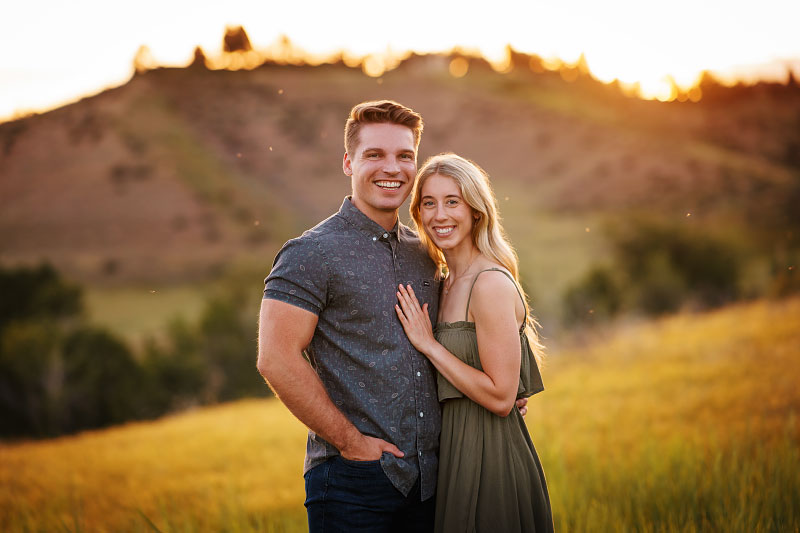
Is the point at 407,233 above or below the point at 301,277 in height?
above

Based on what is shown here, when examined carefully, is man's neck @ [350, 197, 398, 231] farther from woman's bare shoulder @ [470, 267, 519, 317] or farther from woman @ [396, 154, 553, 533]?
woman's bare shoulder @ [470, 267, 519, 317]

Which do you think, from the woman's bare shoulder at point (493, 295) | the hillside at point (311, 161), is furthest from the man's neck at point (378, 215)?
the hillside at point (311, 161)

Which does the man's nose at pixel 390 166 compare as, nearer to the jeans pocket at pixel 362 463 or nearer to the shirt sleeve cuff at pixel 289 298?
the shirt sleeve cuff at pixel 289 298

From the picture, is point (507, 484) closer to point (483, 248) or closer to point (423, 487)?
point (423, 487)

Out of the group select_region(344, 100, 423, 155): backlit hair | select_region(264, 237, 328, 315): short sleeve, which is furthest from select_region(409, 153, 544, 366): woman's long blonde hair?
select_region(264, 237, 328, 315): short sleeve

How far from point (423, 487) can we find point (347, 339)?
79cm

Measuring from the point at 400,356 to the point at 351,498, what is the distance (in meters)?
0.67

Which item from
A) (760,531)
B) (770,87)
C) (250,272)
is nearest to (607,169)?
(770,87)

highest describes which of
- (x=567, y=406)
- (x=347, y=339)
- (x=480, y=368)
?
(x=347, y=339)

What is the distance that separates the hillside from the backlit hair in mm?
38893

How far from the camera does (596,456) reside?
20.7ft

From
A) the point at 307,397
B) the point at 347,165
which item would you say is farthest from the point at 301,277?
the point at 347,165

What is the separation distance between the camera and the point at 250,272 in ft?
121

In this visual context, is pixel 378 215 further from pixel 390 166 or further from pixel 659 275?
pixel 659 275
